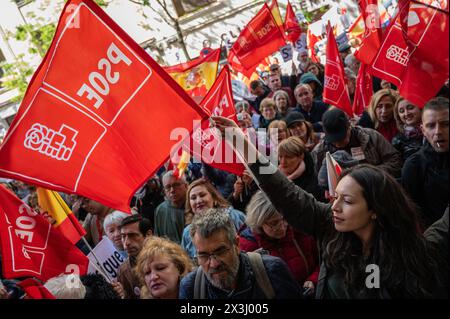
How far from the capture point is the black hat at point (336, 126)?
388 centimetres

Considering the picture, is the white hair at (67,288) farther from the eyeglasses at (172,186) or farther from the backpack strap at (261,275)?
the eyeglasses at (172,186)

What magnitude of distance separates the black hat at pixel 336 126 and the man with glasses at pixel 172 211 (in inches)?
60.8

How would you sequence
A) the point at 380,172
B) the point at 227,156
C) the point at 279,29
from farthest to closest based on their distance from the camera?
the point at 279,29, the point at 227,156, the point at 380,172

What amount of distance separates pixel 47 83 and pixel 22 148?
389mm

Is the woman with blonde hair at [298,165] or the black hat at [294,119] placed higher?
the black hat at [294,119]

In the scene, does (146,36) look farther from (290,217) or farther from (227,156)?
(290,217)

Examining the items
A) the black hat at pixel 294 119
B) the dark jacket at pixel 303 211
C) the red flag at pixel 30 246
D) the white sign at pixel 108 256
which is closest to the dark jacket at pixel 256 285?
the dark jacket at pixel 303 211

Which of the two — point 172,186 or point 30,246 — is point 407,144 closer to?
point 172,186

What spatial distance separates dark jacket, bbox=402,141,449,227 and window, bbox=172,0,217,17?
17.3 m

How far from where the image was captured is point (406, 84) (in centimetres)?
241

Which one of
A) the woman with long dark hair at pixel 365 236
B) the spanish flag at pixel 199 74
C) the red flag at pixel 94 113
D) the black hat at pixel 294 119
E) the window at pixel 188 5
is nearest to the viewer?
the woman with long dark hair at pixel 365 236

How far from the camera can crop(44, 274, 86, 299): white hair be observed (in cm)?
279
